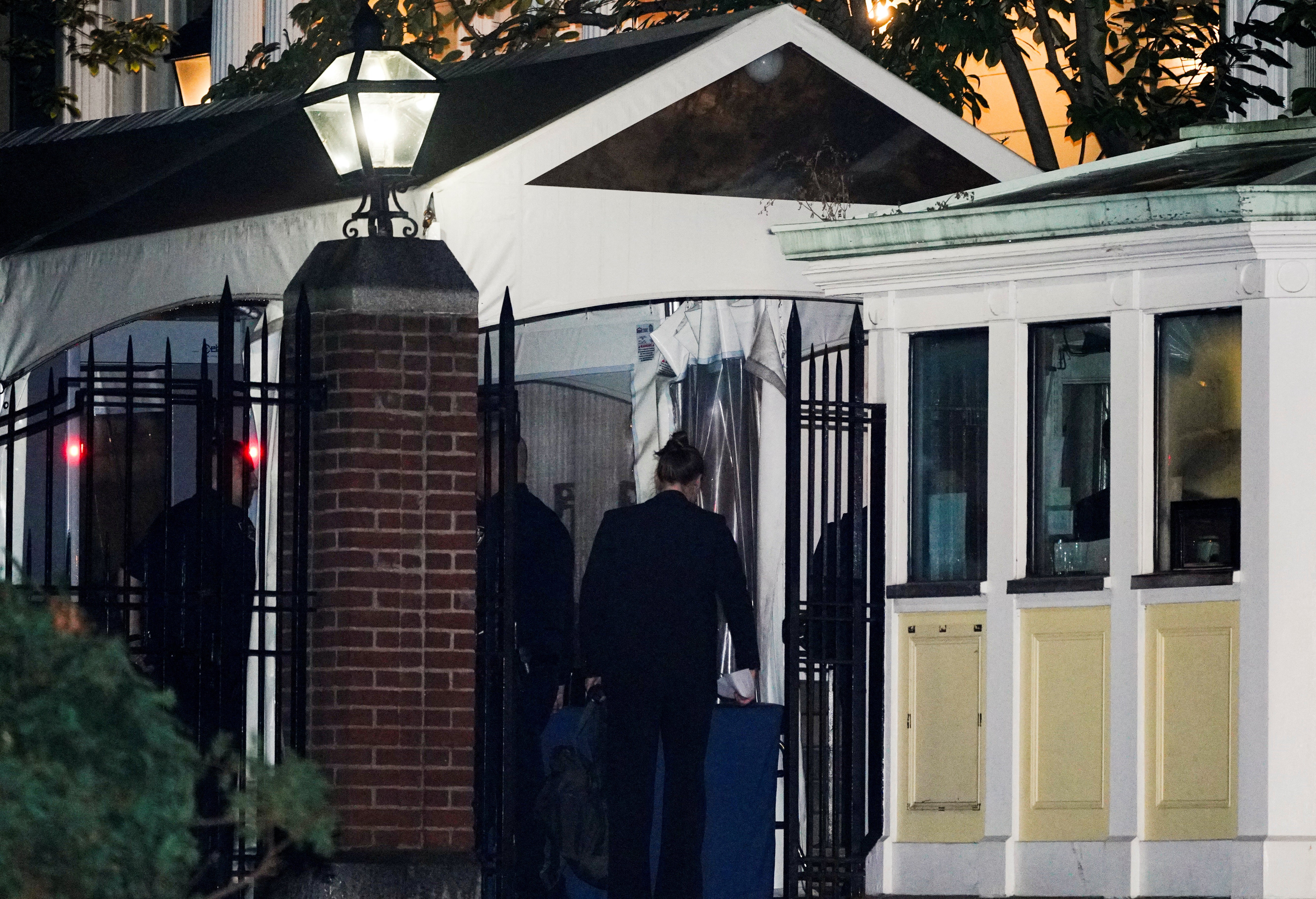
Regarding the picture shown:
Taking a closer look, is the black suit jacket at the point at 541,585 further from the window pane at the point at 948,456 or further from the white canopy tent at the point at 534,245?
the window pane at the point at 948,456

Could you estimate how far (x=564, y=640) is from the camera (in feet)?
34.4

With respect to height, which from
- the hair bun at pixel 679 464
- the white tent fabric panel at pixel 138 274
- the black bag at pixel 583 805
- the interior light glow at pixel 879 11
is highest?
the interior light glow at pixel 879 11

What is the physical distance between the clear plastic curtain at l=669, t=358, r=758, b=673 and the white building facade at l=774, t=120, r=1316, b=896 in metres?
1.43

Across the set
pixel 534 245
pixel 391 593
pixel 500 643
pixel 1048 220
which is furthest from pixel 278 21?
pixel 391 593

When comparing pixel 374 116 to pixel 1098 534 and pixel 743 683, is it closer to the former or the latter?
pixel 743 683

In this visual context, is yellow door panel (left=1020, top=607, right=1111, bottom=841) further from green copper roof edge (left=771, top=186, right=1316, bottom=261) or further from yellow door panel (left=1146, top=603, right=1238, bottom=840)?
green copper roof edge (left=771, top=186, right=1316, bottom=261)

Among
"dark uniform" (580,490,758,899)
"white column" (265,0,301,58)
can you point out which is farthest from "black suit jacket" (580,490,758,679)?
"white column" (265,0,301,58)

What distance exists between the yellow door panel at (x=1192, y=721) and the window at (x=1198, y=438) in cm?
24

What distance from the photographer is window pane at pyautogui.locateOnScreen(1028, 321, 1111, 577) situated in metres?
9.56

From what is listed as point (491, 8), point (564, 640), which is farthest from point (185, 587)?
point (491, 8)

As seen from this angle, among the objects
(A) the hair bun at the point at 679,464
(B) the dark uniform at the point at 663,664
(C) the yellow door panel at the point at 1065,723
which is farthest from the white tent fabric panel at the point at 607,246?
(C) the yellow door panel at the point at 1065,723

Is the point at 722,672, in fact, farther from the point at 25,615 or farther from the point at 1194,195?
the point at 25,615

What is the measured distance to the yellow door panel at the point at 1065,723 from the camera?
933 centimetres

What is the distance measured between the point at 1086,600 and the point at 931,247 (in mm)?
1557
